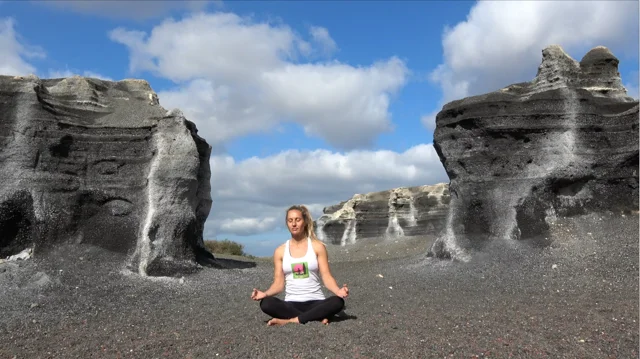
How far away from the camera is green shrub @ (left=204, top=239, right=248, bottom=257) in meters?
34.0

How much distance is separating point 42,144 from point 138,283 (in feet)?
12.2

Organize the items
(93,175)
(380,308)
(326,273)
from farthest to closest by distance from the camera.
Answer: (93,175) < (380,308) < (326,273)

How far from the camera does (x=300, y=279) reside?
6836 millimetres

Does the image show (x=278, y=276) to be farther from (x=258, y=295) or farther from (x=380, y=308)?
(x=380, y=308)

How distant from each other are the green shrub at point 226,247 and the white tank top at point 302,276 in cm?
2742

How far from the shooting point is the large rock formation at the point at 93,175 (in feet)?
36.9

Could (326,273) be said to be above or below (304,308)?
above

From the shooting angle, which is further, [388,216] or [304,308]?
[388,216]

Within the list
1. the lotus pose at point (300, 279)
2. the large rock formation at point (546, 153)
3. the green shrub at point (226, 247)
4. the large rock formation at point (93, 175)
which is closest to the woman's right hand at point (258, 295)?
the lotus pose at point (300, 279)

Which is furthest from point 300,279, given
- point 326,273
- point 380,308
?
point 380,308

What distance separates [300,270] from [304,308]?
1.63 feet

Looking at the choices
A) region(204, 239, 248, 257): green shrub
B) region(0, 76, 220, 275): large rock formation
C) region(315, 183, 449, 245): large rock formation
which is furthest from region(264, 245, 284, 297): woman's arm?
region(204, 239, 248, 257): green shrub

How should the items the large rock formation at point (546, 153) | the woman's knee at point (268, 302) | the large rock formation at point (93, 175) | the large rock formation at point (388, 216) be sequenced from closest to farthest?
1. the woman's knee at point (268, 302)
2. the large rock formation at point (93, 175)
3. the large rock formation at point (546, 153)
4. the large rock formation at point (388, 216)

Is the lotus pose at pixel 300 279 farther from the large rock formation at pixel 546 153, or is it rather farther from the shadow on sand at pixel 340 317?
the large rock formation at pixel 546 153
